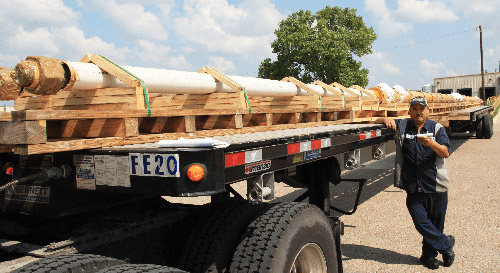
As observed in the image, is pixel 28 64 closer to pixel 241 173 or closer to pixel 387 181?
pixel 241 173

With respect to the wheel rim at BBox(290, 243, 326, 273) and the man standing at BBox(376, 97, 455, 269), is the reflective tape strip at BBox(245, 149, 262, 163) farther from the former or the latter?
the man standing at BBox(376, 97, 455, 269)

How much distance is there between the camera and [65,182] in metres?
2.41

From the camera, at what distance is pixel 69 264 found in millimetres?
2053

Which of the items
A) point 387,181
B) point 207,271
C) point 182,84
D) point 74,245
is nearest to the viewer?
point 74,245

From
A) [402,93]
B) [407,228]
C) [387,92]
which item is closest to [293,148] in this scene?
[407,228]

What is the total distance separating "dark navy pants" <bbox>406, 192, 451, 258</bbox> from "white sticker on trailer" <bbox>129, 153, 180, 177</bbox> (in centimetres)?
340

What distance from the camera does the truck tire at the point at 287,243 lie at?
8.44 feet

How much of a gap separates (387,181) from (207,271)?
7.40 metres

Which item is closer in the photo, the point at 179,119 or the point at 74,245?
the point at 74,245

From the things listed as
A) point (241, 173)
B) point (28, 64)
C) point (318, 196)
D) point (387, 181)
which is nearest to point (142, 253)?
point (241, 173)

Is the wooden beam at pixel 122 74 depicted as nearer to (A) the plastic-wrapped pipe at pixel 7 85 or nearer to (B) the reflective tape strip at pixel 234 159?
(A) the plastic-wrapped pipe at pixel 7 85

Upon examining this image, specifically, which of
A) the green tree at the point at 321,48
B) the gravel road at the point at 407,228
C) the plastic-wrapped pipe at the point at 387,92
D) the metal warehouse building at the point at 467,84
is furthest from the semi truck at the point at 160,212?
the metal warehouse building at the point at 467,84

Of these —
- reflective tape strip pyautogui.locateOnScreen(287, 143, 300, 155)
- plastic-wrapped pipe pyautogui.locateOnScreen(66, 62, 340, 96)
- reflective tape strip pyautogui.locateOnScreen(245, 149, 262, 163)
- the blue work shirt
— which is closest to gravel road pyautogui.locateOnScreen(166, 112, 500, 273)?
the blue work shirt

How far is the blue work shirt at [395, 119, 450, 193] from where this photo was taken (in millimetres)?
4555
